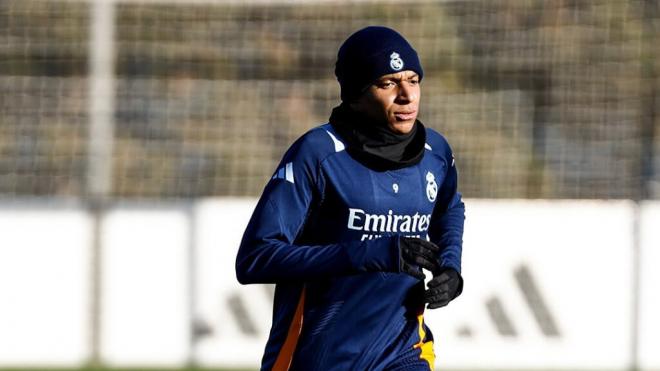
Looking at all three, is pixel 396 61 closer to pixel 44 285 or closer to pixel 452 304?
pixel 452 304

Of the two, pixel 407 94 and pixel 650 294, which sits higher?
pixel 407 94

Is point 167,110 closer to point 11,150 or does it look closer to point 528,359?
point 11,150

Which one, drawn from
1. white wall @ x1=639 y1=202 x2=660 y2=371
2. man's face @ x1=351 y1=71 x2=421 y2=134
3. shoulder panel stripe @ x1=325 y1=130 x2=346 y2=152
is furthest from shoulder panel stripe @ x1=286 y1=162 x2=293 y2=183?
white wall @ x1=639 y1=202 x2=660 y2=371

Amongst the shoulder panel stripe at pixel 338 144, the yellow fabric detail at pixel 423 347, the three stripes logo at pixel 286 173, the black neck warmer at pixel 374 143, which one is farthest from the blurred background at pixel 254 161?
the three stripes logo at pixel 286 173

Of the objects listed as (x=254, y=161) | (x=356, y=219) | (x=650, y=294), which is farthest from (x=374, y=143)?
(x=254, y=161)

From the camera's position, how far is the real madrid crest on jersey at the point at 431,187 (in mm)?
5160

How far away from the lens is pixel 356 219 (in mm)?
4965

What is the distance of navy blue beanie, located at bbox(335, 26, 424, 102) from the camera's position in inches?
196

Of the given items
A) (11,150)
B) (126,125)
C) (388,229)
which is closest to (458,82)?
(126,125)

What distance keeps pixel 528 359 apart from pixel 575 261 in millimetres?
716

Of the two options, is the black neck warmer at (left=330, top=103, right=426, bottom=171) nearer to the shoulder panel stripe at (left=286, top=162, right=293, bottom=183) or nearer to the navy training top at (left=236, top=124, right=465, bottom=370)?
the navy training top at (left=236, top=124, right=465, bottom=370)

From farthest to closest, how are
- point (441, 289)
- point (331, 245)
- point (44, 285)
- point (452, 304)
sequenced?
point (44, 285), point (452, 304), point (441, 289), point (331, 245)

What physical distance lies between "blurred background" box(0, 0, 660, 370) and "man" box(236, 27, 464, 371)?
5.24 m

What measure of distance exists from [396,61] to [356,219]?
0.52 metres
